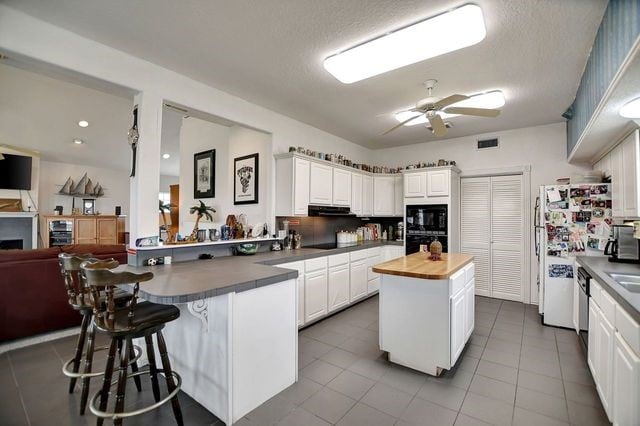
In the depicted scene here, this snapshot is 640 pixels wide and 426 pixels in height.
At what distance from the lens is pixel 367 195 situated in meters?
5.13

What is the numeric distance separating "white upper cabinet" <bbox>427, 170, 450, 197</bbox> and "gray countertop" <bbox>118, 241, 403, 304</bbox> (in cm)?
276

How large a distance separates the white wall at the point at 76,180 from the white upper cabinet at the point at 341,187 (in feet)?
22.3

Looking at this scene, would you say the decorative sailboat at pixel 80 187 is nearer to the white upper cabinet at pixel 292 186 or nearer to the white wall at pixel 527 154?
the white upper cabinet at pixel 292 186

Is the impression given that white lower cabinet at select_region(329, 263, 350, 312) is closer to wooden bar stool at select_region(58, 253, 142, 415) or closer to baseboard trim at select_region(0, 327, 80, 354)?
wooden bar stool at select_region(58, 253, 142, 415)

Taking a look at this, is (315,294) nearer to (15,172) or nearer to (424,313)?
(424,313)

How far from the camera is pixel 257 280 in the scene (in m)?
1.98

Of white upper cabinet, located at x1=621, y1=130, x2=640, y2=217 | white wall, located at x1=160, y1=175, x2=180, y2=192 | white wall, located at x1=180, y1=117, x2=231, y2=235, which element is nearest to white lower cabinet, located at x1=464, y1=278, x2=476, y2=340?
white upper cabinet, located at x1=621, y1=130, x2=640, y2=217

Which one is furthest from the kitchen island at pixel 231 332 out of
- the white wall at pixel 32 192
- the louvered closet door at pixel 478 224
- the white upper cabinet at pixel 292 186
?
the white wall at pixel 32 192

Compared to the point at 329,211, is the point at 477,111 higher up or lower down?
higher up

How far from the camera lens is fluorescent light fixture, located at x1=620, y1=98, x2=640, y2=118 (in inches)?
76.1

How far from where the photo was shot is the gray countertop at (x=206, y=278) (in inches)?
64.4

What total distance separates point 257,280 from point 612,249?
349 cm

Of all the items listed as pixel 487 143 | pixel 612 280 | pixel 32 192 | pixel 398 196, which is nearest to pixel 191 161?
pixel 398 196

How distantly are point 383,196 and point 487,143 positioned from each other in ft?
6.10
